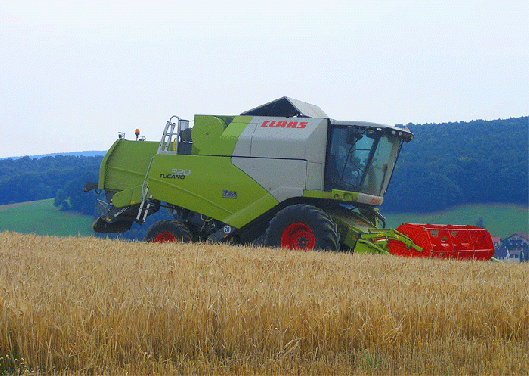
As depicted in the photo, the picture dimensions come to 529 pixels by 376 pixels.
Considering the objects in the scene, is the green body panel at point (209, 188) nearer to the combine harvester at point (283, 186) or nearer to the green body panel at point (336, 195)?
the combine harvester at point (283, 186)

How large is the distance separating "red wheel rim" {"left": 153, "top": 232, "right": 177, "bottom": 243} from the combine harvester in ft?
0.11

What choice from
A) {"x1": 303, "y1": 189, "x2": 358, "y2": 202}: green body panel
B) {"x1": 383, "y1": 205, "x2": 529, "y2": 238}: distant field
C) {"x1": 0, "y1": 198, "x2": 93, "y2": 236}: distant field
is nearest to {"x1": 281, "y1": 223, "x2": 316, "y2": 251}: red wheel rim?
{"x1": 303, "y1": 189, "x2": 358, "y2": 202}: green body panel

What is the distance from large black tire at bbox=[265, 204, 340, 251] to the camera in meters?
11.9

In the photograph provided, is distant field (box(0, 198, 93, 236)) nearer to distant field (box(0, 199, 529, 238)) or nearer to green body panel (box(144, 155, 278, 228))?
distant field (box(0, 199, 529, 238))

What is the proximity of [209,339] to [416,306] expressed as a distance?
6.20 ft

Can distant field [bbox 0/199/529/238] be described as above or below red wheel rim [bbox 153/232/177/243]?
below

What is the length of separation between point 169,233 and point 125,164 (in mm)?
2304

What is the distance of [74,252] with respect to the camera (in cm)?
988

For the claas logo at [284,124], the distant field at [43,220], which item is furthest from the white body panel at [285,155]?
the distant field at [43,220]

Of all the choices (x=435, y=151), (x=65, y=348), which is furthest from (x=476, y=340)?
(x=435, y=151)

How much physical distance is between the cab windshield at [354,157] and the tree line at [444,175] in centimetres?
6127

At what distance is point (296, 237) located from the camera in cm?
1231

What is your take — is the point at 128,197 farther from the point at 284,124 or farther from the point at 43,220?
the point at 43,220

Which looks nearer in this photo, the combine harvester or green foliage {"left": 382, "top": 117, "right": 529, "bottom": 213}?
the combine harvester
